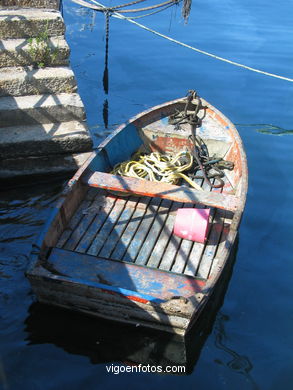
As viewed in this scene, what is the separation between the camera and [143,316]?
465 centimetres

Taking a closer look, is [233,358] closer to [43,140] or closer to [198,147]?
[198,147]

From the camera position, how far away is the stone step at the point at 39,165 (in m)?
7.61

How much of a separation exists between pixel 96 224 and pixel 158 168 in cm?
164

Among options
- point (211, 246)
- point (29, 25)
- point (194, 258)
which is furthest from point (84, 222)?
point (29, 25)

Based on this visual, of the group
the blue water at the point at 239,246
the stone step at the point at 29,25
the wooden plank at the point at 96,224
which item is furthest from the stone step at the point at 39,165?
the stone step at the point at 29,25

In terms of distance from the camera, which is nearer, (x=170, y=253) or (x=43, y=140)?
(x=170, y=253)

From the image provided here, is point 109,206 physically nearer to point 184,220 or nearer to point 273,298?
point 184,220

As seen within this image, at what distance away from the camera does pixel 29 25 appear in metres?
8.30

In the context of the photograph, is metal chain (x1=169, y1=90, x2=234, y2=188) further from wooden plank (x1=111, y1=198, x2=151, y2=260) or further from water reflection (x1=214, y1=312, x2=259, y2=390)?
water reflection (x1=214, y1=312, x2=259, y2=390)

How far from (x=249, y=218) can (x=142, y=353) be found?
3.44m

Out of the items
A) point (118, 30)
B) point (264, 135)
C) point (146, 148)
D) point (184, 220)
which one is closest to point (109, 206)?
point (184, 220)

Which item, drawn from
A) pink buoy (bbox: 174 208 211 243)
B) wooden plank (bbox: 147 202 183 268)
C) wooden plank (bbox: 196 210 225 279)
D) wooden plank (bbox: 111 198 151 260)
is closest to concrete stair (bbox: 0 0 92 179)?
wooden plank (bbox: 111 198 151 260)

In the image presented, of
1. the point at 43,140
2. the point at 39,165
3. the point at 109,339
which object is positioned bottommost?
the point at 109,339

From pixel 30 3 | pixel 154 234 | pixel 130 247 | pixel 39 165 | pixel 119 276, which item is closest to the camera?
pixel 119 276
